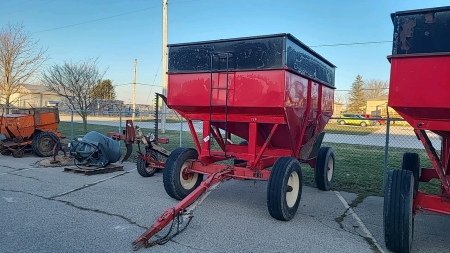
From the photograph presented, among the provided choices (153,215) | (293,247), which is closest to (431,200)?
(293,247)

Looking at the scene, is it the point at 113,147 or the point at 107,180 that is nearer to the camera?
the point at 107,180

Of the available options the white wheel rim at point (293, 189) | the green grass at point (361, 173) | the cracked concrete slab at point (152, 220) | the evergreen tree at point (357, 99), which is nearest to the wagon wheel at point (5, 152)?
the green grass at point (361, 173)

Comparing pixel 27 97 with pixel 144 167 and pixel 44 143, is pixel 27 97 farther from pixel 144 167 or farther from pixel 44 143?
pixel 144 167

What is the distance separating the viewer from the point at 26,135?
11555 mm

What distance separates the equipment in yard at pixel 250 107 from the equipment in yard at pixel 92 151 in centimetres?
337

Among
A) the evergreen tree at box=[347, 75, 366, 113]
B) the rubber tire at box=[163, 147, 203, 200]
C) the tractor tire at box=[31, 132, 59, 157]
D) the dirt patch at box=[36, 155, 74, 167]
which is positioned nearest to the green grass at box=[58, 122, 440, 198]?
the dirt patch at box=[36, 155, 74, 167]

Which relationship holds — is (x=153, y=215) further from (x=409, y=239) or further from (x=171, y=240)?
(x=409, y=239)

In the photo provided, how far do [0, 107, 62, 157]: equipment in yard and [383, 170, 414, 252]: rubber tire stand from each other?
10.0 m

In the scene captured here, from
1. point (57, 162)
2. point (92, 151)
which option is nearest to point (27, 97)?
point (57, 162)

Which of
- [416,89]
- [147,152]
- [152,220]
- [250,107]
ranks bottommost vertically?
[152,220]

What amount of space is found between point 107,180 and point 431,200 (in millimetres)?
6364

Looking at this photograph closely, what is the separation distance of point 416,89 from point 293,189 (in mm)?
2565

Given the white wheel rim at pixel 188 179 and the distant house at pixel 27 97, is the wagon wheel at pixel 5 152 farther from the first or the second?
the white wheel rim at pixel 188 179

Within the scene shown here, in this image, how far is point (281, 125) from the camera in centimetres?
608
